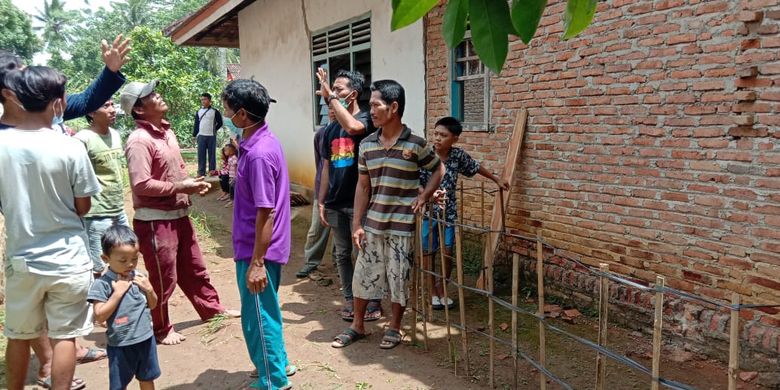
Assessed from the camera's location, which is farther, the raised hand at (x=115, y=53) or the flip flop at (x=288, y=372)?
the flip flop at (x=288, y=372)

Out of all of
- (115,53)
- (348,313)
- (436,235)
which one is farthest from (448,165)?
(115,53)

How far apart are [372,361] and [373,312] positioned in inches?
29.6

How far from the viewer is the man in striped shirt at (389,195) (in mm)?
3189

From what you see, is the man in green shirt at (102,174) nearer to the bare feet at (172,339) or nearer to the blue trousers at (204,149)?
the bare feet at (172,339)

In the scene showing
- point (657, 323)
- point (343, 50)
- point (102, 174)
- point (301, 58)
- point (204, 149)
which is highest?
point (301, 58)

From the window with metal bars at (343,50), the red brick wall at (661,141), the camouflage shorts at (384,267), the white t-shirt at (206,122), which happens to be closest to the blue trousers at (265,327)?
the camouflage shorts at (384,267)

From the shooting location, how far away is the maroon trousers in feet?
11.2

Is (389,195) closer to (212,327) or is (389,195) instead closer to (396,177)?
(396,177)

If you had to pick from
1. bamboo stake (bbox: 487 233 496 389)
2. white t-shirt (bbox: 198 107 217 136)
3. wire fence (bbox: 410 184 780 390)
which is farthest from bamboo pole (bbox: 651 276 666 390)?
white t-shirt (bbox: 198 107 217 136)

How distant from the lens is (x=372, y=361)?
3.32m

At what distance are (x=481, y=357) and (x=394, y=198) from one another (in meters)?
1.18

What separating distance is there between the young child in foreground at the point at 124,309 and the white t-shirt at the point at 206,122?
8621 millimetres

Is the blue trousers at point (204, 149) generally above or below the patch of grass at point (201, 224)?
above

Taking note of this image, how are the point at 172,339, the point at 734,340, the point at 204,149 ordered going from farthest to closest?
the point at 204,149, the point at 172,339, the point at 734,340
